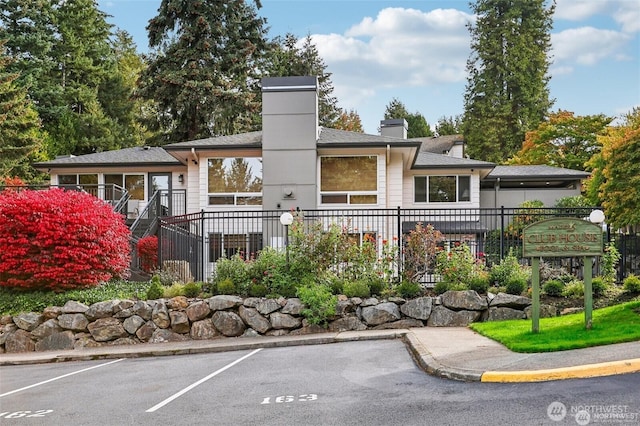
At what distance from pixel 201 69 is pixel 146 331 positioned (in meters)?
24.3

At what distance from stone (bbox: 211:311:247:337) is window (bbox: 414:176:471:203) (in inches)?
563

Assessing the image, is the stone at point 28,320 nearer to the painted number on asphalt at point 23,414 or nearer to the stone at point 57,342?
the stone at point 57,342

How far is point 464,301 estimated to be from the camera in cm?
1496

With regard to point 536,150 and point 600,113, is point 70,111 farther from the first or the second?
point 600,113

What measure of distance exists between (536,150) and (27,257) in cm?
3344

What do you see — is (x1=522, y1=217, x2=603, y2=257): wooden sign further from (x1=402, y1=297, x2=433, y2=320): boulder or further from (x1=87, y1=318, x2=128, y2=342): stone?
(x1=87, y1=318, x2=128, y2=342): stone

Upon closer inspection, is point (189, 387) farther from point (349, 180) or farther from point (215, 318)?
point (349, 180)

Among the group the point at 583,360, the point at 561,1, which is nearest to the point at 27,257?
the point at 583,360

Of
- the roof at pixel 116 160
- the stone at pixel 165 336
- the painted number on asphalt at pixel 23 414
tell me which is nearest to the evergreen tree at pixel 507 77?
the roof at pixel 116 160

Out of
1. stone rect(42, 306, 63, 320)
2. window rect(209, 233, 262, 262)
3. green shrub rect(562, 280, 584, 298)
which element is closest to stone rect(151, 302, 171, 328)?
stone rect(42, 306, 63, 320)

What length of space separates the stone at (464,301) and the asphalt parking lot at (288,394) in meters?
3.10

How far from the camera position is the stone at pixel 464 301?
14945 millimetres

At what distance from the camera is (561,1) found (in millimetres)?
51156

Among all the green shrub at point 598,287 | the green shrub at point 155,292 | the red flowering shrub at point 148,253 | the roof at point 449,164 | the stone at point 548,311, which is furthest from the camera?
the roof at point 449,164
